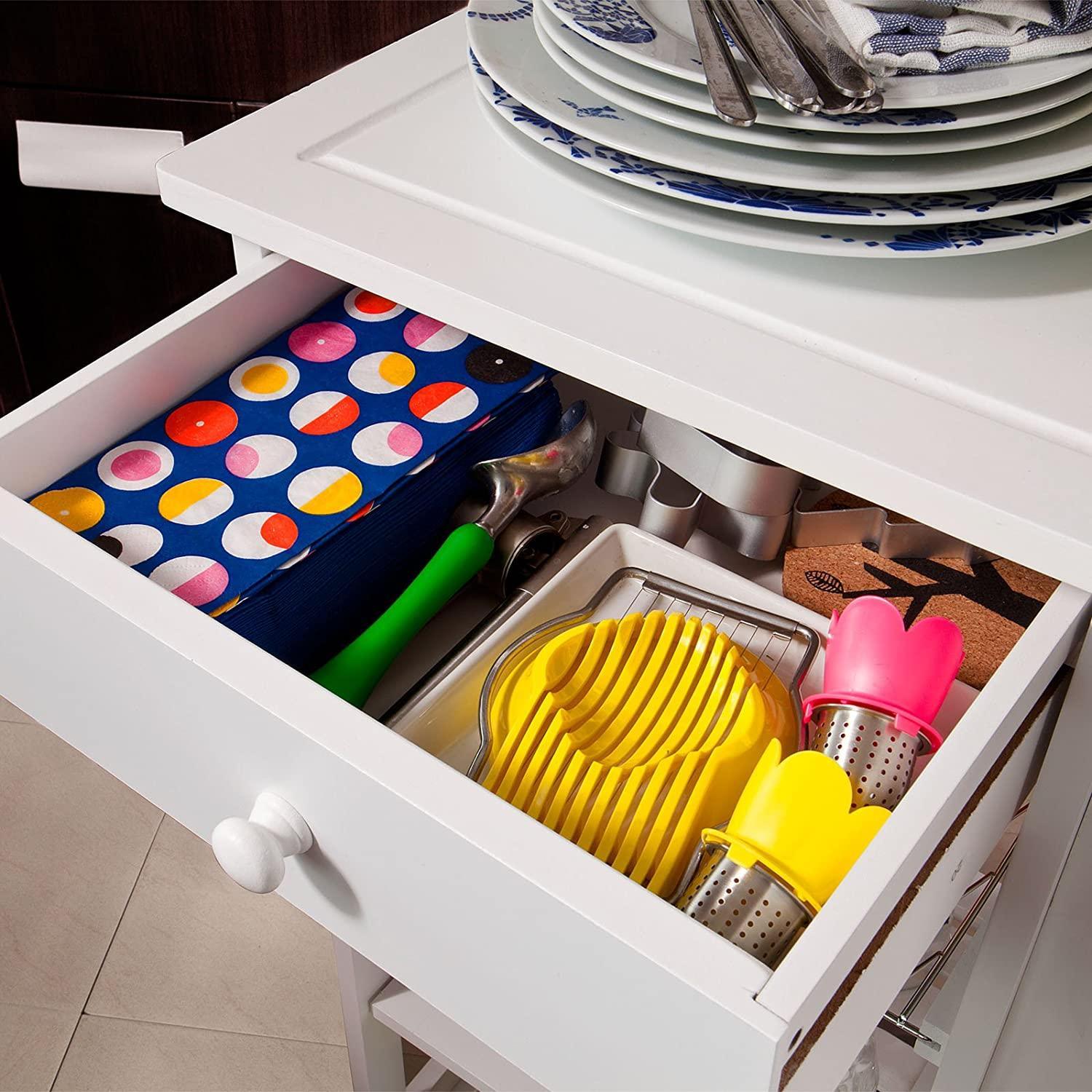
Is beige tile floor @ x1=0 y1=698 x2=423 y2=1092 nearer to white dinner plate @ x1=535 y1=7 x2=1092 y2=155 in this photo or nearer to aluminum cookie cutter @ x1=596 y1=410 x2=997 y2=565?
aluminum cookie cutter @ x1=596 y1=410 x2=997 y2=565

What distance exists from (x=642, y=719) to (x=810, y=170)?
0.27 metres

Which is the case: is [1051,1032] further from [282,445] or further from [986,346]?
[282,445]

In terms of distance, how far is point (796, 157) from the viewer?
58 centimetres

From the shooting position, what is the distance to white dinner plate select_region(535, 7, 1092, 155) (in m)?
0.55

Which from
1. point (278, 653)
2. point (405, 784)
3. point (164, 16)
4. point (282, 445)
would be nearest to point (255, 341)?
point (282, 445)

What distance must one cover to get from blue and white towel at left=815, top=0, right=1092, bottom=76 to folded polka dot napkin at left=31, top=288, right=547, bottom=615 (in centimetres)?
25

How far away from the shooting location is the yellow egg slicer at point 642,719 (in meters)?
0.55

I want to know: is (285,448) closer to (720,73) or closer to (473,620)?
(473,620)

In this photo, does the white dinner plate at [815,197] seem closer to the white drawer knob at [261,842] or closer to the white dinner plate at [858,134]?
the white dinner plate at [858,134]

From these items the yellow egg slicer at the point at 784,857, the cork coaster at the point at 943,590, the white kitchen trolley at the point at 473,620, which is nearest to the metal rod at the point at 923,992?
the white kitchen trolley at the point at 473,620

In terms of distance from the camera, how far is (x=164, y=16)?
1164 millimetres

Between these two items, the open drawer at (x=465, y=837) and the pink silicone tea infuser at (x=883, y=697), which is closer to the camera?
the open drawer at (x=465, y=837)

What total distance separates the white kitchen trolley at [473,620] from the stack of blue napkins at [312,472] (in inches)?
1.1

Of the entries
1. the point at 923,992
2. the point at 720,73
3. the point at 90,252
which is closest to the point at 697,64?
the point at 720,73
